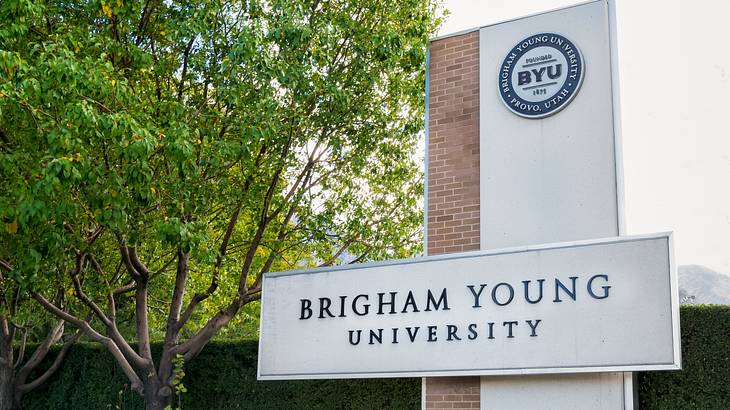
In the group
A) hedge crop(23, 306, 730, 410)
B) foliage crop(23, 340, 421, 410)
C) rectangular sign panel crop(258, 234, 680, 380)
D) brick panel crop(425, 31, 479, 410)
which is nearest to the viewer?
rectangular sign panel crop(258, 234, 680, 380)

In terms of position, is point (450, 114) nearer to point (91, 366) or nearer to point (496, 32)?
point (496, 32)

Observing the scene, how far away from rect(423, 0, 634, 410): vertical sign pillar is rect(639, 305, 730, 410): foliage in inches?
54.7

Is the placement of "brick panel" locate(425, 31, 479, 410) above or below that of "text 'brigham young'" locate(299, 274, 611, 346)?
above

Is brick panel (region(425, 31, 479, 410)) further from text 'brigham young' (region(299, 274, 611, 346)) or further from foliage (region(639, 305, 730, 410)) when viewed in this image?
foliage (region(639, 305, 730, 410))

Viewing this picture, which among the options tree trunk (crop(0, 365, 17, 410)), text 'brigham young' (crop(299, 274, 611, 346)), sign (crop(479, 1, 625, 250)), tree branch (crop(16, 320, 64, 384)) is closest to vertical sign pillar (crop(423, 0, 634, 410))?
sign (crop(479, 1, 625, 250))

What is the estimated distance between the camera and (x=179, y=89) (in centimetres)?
1323

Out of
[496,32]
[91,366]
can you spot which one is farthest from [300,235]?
[496,32]

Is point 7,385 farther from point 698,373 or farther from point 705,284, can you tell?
point 705,284

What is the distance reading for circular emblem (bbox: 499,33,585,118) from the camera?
31.9 feet

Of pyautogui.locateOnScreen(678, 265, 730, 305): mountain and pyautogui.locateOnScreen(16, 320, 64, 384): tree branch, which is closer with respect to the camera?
pyautogui.locateOnScreen(16, 320, 64, 384): tree branch

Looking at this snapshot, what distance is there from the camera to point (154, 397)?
13.5m

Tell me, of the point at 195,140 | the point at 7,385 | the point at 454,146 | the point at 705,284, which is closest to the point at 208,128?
the point at 195,140

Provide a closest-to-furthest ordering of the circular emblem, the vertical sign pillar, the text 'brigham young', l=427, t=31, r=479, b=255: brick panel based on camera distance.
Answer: the text 'brigham young' → the vertical sign pillar → the circular emblem → l=427, t=31, r=479, b=255: brick panel

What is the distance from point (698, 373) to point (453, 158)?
139 inches
